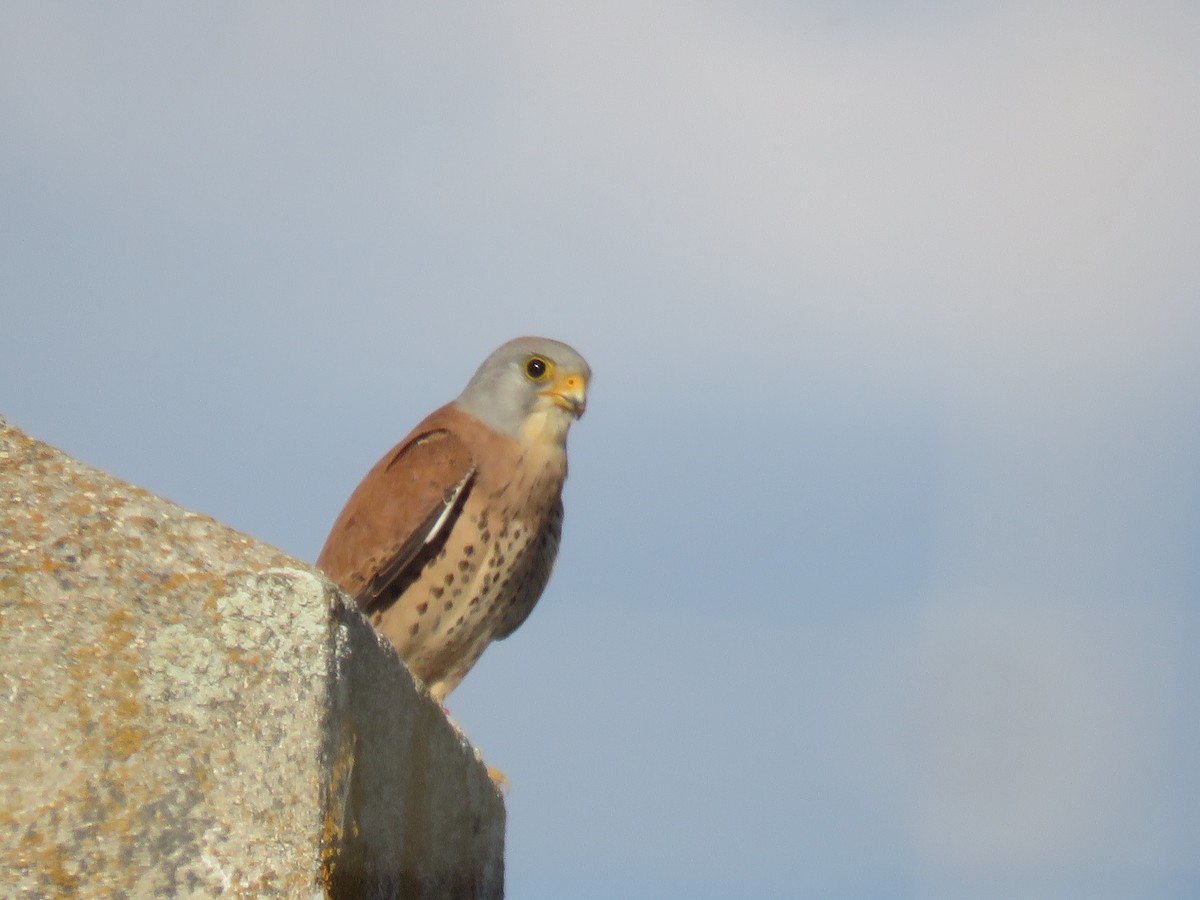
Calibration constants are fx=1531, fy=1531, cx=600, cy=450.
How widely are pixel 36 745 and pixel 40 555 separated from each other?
0.25m

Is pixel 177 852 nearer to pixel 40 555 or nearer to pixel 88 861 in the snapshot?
pixel 88 861

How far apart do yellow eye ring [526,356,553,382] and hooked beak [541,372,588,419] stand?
0.06 metres

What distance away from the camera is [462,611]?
552 centimetres

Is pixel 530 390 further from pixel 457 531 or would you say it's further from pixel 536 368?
pixel 457 531

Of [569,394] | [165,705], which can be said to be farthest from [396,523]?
[165,705]

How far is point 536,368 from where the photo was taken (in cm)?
641

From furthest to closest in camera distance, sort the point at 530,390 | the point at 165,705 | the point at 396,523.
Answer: the point at 530,390 → the point at 396,523 → the point at 165,705

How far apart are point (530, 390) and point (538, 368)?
0.15 m

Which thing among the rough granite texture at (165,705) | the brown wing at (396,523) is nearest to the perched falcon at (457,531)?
the brown wing at (396,523)

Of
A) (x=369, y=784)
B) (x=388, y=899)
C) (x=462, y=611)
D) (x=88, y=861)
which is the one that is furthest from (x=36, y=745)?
(x=462, y=611)

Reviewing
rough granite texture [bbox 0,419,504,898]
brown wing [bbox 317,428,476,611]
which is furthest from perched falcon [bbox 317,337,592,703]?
rough granite texture [bbox 0,419,504,898]

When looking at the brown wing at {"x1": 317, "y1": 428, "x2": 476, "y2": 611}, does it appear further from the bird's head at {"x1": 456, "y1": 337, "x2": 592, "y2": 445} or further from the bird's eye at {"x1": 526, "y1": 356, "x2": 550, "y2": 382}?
the bird's eye at {"x1": 526, "y1": 356, "x2": 550, "y2": 382}

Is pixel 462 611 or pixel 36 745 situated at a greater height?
pixel 462 611

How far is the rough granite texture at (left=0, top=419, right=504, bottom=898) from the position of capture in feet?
6.12
